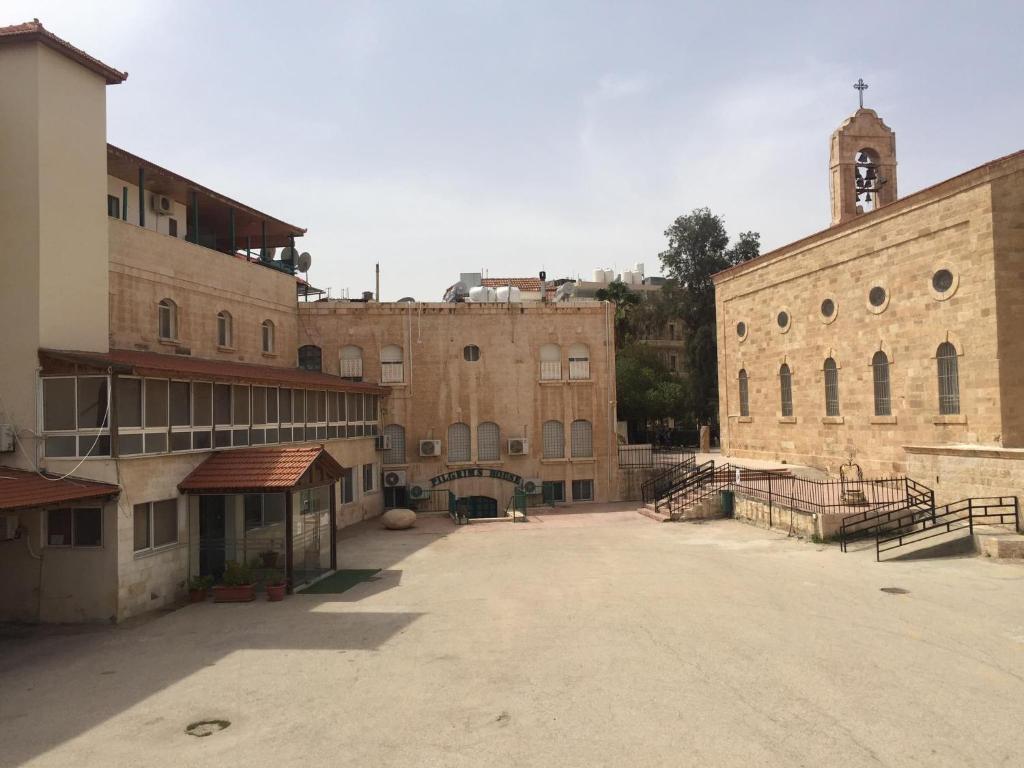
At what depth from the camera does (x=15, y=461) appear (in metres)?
15.1

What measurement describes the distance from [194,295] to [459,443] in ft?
42.9

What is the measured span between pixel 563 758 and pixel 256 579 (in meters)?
11.4

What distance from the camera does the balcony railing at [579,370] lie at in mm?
33000

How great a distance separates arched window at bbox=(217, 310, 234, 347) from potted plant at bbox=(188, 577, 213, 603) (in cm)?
999

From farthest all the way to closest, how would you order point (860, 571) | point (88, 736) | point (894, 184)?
point (894, 184) → point (860, 571) → point (88, 736)

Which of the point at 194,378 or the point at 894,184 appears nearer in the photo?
the point at 194,378

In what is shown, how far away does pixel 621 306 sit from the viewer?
189ft

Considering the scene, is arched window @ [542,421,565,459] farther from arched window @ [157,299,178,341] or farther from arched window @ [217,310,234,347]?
arched window @ [157,299,178,341]

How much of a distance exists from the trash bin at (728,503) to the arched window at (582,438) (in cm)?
700

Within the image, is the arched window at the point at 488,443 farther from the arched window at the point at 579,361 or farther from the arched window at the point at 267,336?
the arched window at the point at 267,336

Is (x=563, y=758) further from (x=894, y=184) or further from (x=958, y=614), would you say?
(x=894, y=184)

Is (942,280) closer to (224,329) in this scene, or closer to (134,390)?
(224,329)

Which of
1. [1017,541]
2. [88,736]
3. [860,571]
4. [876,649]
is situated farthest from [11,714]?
[1017,541]

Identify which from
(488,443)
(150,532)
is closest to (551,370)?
(488,443)
